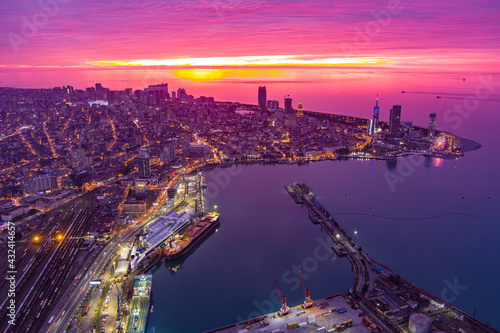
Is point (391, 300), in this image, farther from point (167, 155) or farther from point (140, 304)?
point (167, 155)

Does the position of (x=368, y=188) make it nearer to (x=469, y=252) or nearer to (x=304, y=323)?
(x=469, y=252)

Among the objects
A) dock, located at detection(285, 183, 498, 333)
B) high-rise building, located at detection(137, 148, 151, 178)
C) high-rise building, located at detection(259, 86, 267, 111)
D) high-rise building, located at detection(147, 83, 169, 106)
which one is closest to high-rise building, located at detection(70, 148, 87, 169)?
high-rise building, located at detection(137, 148, 151, 178)

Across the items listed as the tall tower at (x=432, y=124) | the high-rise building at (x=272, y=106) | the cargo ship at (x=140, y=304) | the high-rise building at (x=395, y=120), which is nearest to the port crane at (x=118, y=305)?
the cargo ship at (x=140, y=304)

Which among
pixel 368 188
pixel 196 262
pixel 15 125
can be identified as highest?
pixel 15 125

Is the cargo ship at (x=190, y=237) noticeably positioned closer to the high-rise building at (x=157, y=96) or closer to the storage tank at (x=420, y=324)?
the storage tank at (x=420, y=324)

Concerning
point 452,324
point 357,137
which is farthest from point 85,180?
point 357,137
